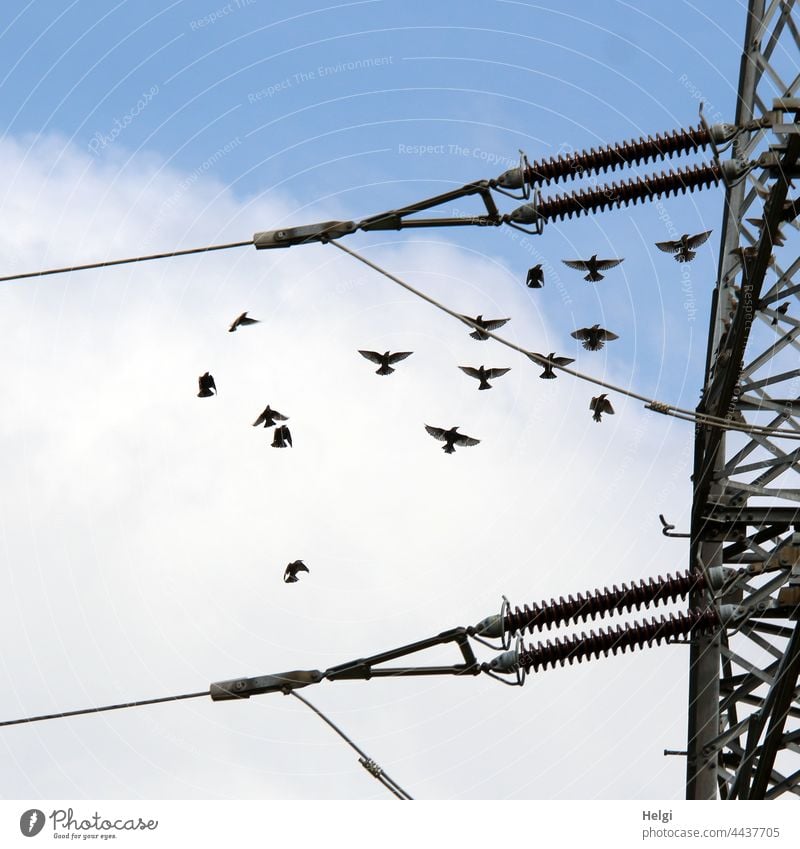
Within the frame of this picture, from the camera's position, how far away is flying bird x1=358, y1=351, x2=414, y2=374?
12766 mm

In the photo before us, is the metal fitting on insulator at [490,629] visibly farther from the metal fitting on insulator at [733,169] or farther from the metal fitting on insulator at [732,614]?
the metal fitting on insulator at [733,169]

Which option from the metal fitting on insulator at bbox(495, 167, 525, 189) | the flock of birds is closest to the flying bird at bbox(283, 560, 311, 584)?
the flock of birds

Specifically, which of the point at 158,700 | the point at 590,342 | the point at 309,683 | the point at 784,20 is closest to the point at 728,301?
the point at 590,342

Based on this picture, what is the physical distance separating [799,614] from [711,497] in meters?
1.46

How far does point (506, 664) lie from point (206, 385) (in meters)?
3.75

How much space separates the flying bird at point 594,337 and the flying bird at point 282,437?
2610mm

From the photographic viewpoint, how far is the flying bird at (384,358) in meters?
12.8
